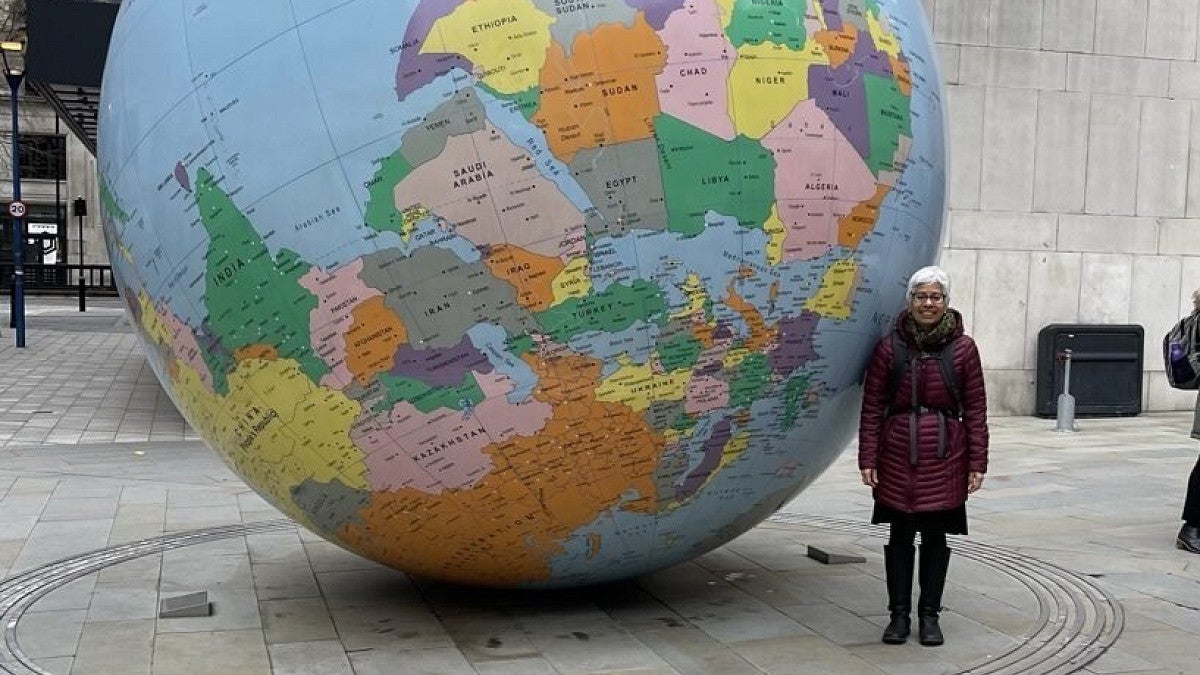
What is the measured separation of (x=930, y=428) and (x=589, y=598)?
5.64 feet

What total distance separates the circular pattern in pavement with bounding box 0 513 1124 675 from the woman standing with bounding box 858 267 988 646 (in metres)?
0.45

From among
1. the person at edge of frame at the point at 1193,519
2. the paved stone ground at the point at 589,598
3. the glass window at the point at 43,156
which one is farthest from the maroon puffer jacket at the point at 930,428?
the glass window at the point at 43,156

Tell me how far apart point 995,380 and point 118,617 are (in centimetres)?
1059

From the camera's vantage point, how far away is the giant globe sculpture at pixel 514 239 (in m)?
4.07

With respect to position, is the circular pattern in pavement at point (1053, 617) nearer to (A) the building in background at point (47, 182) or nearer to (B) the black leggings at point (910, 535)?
(B) the black leggings at point (910, 535)

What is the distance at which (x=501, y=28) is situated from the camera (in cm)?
405

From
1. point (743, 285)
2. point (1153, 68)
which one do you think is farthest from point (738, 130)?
point (1153, 68)

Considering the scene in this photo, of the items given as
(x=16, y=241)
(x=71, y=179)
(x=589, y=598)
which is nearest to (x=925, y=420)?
(x=589, y=598)

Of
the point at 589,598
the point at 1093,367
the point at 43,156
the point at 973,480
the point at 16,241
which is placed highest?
the point at 43,156

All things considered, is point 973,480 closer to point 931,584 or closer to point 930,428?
point 930,428

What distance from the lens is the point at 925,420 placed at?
15.8 ft

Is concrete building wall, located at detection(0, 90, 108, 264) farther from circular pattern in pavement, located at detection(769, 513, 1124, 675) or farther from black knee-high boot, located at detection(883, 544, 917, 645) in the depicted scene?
black knee-high boot, located at detection(883, 544, 917, 645)

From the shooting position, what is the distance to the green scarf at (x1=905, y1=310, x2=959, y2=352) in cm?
472

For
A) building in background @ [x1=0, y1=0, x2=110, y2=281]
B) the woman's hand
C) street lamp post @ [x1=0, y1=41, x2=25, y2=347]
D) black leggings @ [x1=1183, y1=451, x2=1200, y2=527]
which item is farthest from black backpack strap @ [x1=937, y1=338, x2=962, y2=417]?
building in background @ [x1=0, y1=0, x2=110, y2=281]
